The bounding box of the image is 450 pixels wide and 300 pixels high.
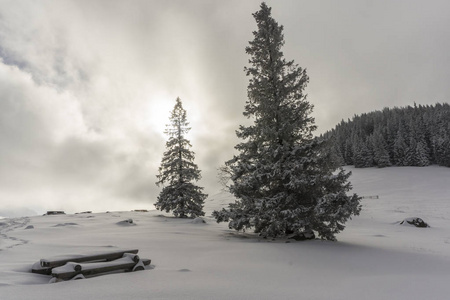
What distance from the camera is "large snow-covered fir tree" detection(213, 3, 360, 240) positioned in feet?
37.8

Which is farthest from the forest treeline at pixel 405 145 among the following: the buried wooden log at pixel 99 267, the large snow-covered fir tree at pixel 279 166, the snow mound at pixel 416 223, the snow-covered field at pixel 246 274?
the buried wooden log at pixel 99 267

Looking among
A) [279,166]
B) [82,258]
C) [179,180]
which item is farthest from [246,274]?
[179,180]

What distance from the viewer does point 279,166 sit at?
12219mm

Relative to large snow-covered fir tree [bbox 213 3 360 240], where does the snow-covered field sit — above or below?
below

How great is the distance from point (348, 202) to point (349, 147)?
9169 cm

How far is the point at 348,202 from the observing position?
1061 cm

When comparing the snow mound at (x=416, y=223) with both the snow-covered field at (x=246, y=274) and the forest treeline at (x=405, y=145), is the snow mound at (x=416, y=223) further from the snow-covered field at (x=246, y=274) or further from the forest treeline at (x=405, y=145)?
the forest treeline at (x=405, y=145)

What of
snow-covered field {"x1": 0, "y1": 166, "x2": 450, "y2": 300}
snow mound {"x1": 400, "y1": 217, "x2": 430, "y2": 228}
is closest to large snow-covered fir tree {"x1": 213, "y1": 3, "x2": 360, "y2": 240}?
snow-covered field {"x1": 0, "y1": 166, "x2": 450, "y2": 300}

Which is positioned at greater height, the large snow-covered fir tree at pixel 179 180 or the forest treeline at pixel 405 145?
the forest treeline at pixel 405 145

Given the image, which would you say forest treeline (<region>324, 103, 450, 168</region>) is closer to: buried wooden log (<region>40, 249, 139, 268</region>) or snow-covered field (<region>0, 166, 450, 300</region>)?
snow-covered field (<region>0, 166, 450, 300</region>)

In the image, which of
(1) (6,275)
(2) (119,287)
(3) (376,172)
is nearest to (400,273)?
(2) (119,287)

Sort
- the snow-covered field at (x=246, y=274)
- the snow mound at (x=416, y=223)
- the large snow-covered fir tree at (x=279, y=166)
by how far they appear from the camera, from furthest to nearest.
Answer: the snow mound at (x=416, y=223) → the large snow-covered fir tree at (x=279, y=166) → the snow-covered field at (x=246, y=274)

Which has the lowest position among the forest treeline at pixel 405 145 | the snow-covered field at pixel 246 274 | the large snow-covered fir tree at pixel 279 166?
the snow-covered field at pixel 246 274

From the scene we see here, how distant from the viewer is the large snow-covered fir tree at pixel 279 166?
37.8 ft
